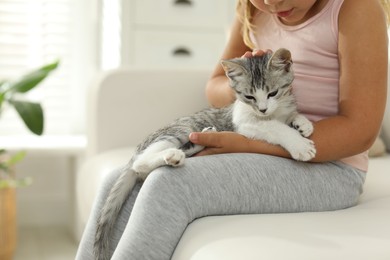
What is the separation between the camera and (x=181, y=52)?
2.98 metres

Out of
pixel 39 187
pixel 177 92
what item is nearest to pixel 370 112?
pixel 177 92

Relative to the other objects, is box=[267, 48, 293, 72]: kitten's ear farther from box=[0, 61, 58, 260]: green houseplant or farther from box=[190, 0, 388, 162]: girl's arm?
box=[0, 61, 58, 260]: green houseplant

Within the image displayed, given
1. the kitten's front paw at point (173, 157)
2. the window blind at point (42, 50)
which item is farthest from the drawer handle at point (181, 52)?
the kitten's front paw at point (173, 157)

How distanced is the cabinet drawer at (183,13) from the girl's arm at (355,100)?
5.57 feet

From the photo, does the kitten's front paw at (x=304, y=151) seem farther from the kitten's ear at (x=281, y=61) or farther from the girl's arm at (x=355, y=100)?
the kitten's ear at (x=281, y=61)

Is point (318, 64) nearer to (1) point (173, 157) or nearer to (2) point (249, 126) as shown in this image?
(2) point (249, 126)

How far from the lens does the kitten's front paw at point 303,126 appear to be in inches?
51.1

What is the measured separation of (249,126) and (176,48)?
168 cm

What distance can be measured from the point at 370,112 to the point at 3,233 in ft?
5.04

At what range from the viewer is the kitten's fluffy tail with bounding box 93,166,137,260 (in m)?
1.19

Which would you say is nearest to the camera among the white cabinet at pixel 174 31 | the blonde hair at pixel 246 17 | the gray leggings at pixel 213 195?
the gray leggings at pixel 213 195

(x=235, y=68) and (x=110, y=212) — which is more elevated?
(x=235, y=68)

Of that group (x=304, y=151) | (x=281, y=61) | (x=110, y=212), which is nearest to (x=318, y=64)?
(x=281, y=61)

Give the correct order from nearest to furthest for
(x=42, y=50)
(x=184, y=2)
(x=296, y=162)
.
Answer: (x=296, y=162)
(x=184, y=2)
(x=42, y=50)
